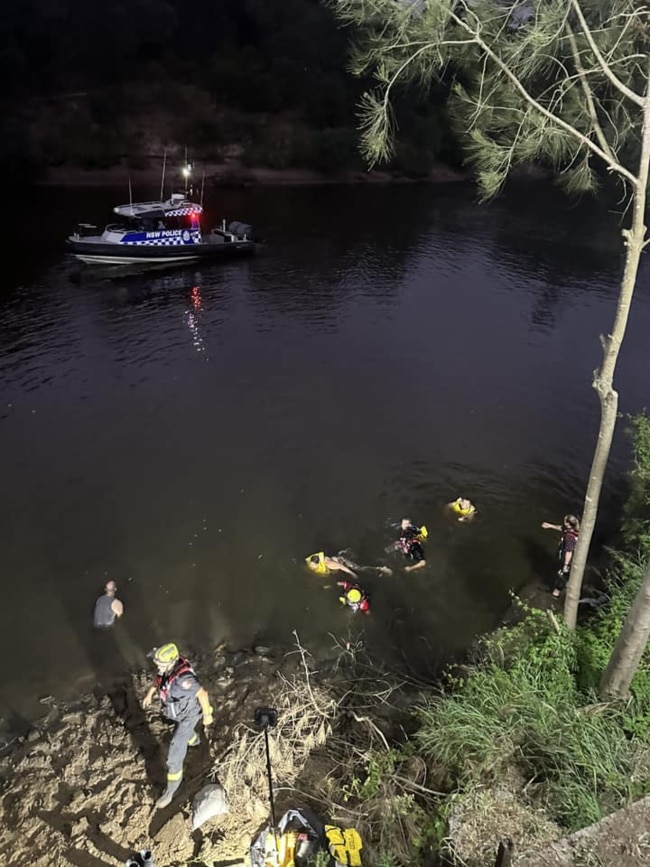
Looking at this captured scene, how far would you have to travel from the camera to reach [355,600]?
8.88 metres

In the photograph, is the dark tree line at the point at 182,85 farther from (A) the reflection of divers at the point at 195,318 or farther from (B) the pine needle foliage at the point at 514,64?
(B) the pine needle foliage at the point at 514,64


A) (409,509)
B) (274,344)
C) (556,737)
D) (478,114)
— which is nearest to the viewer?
(556,737)

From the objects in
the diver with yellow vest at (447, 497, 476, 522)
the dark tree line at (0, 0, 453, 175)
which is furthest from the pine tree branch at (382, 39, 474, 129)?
the dark tree line at (0, 0, 453, 175)

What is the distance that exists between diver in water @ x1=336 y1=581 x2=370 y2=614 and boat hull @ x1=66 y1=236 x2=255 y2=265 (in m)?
19.6

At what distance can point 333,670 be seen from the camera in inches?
310

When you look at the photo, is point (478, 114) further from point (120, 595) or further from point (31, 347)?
point (31, 347)

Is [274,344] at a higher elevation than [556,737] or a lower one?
lower

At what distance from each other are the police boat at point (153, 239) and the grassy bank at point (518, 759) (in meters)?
22.4

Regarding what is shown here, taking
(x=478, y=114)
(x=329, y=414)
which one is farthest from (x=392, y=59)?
(x=329, y=414)

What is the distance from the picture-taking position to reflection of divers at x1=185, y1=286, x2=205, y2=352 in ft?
63.0

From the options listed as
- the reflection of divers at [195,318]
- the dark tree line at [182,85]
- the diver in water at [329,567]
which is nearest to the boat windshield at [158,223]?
the reflection of divers at [195,318]

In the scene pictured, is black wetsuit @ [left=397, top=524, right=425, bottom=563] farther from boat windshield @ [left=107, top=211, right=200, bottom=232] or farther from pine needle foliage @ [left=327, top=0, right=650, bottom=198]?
boat windshield @ [left=107, top=211, right=200, bottom=232]

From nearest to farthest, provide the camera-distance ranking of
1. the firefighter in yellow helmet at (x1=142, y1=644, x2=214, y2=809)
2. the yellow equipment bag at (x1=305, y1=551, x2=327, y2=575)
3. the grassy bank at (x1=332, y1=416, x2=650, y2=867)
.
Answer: the grassy bank at (x1=332, y1=416, x2=650, y2=867) → the firefighter in yellow helmet at (x1=142, y1=644, x2=214, y2=809) → the yellow equipment bag at (x1=305, y1=551, x2=327, y2=575)

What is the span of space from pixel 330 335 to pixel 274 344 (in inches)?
81.1
